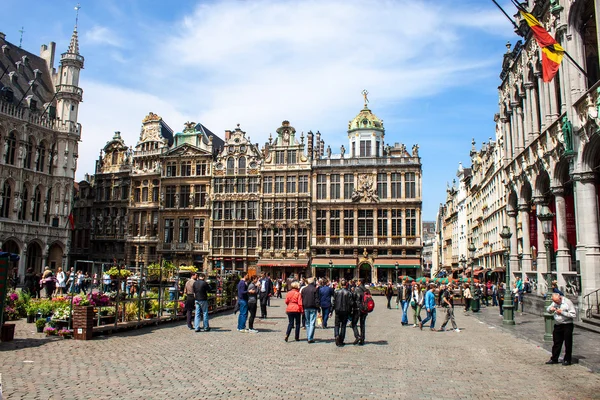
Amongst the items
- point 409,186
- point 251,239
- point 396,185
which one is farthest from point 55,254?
point 409,186

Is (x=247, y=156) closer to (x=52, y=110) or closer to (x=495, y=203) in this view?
(x=52, y=110)

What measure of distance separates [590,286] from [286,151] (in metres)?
37.7

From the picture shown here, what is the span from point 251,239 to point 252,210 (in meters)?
3.07

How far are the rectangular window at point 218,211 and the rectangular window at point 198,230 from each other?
1.76m

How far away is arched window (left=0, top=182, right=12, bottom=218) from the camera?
149 feet

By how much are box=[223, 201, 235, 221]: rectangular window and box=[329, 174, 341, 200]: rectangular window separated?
1070 centimetres

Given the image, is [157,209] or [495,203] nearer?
[495,203]

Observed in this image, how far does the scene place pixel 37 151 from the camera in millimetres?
49250

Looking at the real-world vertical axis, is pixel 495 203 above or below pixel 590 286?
above

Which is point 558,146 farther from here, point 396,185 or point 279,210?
point 279,210

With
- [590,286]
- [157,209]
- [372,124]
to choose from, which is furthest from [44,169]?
[590,286]

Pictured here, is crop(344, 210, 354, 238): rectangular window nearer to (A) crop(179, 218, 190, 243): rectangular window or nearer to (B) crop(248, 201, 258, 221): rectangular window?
(B) crop(248, 201, 258, 221): rectangular window

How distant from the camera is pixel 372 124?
172ft

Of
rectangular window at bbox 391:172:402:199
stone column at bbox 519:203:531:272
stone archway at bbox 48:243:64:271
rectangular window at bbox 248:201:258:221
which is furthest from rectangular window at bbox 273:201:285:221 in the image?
stone column at bbox 519:203:531:272
